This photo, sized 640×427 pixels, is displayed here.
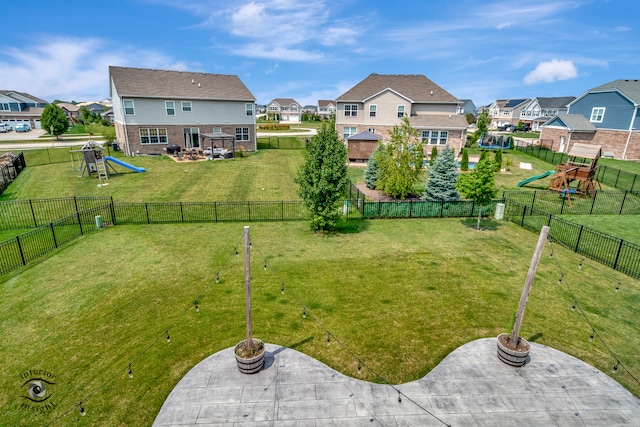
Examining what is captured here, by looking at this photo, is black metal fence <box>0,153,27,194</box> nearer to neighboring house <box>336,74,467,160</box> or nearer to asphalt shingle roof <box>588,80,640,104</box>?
neighboring house <box>336,74,467,160</box>

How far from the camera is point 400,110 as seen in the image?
44531 mm

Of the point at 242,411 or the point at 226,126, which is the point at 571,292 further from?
the point at 226,126

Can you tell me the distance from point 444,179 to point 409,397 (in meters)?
18.3

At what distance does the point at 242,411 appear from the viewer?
787cm

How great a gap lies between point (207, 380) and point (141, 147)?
37732mm

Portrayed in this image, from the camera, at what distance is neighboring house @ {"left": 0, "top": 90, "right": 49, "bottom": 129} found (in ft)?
225

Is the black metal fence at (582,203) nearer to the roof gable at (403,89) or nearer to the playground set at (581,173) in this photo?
the playground set at (581,173)

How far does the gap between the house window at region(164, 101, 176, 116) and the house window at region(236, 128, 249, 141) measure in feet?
26.0

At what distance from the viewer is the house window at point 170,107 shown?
3984 cm

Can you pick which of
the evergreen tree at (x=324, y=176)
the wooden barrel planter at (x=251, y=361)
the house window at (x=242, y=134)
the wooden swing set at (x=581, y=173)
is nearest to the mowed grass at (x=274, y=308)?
the wooden barrel planter at (x=251, y=361)

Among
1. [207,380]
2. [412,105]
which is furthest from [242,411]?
[412,105]

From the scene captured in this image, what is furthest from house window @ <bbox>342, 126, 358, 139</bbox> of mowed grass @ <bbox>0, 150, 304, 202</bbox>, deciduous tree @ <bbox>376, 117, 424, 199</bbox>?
deciduous tree @ <bbox>376, 117, 424, 199</bbox>

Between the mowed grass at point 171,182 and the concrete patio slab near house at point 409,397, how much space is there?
1780cm

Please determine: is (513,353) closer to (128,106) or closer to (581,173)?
(581,173)
